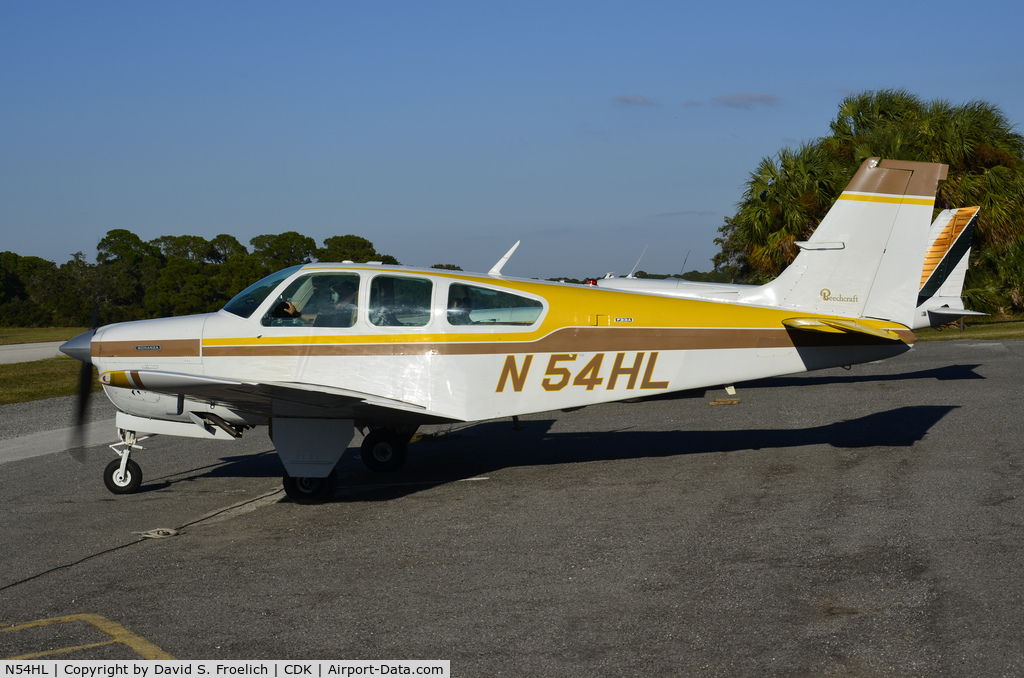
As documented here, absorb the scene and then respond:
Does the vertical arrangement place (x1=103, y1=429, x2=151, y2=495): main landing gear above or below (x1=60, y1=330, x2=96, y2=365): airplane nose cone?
below

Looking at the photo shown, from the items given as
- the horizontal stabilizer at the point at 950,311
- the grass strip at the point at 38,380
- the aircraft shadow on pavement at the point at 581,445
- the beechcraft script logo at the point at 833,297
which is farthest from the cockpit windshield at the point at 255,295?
the horizontal stabilizer at the point at 950,311

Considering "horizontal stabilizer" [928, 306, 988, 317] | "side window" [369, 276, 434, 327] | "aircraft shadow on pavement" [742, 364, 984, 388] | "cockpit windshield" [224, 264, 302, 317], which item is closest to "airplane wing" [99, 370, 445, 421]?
"side window" [369, 276, 434, 327]

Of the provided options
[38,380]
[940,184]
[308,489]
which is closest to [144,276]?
[38,380]

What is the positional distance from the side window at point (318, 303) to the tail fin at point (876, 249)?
14.7ft

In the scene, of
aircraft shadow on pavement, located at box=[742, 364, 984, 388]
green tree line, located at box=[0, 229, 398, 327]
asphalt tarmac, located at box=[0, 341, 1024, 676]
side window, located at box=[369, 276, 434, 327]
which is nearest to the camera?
asphalt tarmac, located at box=[0, 341, 1024, 676]

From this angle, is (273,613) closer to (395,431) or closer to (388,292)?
(388,292)

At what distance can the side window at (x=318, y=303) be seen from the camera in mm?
7883

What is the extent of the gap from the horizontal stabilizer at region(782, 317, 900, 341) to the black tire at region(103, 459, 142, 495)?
270 inches

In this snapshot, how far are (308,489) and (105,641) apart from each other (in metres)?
3.31

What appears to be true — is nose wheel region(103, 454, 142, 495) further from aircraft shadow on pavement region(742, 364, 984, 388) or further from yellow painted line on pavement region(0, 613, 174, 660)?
aircraft shadow on pavement region(742, 364, 984, 388)

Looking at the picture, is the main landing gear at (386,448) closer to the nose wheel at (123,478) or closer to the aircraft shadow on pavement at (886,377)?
the nose wheel at (123,478)

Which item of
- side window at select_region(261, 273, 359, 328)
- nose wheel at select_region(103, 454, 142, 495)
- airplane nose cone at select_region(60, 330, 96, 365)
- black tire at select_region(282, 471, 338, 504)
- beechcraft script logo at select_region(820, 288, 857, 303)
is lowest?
nose wheel at select_region(103, 454, 142, 495)

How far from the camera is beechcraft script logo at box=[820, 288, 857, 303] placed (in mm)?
8328

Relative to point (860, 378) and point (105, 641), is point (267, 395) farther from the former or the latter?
point (860, 378)
